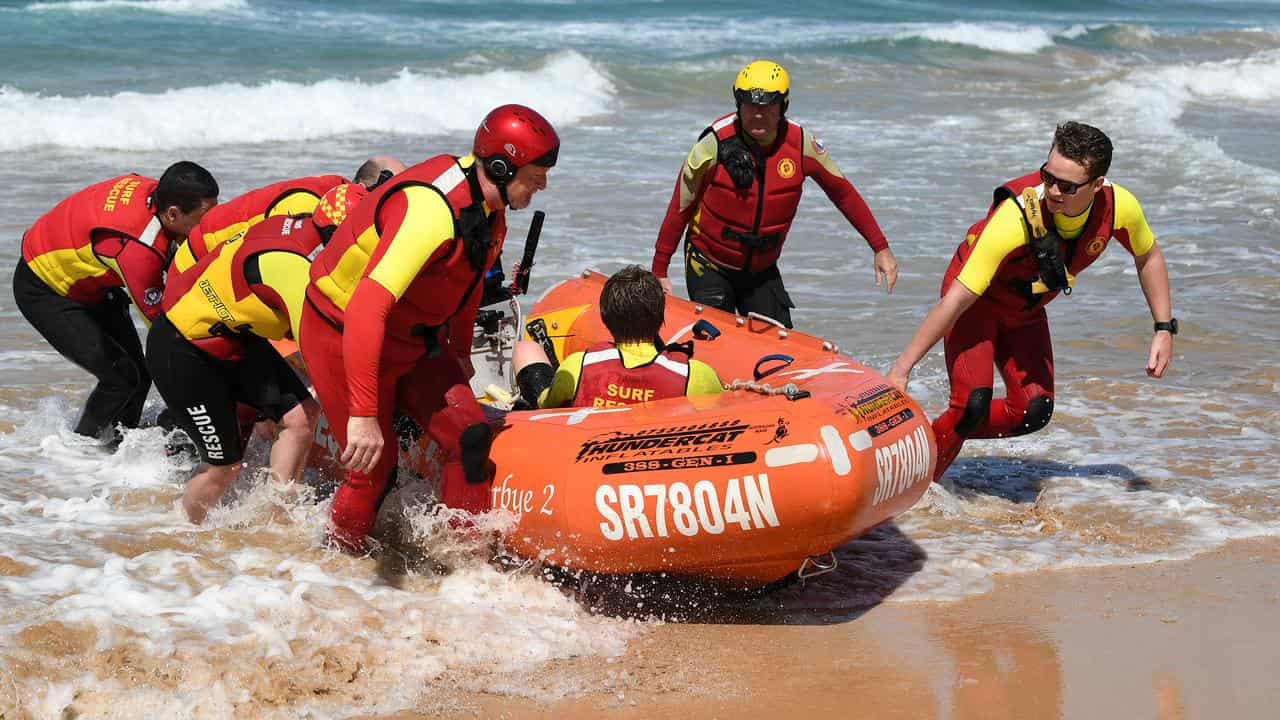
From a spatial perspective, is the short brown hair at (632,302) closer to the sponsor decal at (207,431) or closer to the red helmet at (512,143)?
Result: the red helmet at (512,143)

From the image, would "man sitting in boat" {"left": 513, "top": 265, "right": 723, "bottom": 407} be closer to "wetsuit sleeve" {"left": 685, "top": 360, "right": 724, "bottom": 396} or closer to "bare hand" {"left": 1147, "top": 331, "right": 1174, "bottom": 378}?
"wetsuit sleeve" {"left": 685, "top": 360, "right": 724, "bottom": 396}

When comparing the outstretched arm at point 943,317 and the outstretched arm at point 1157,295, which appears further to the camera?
the outstretched arm at point 1157,295

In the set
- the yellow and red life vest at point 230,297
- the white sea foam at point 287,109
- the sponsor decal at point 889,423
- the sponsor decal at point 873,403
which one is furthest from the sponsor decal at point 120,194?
the white sea foam at point 287,109

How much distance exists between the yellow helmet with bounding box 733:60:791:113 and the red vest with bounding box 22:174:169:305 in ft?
8.29

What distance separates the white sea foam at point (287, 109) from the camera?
15703mm

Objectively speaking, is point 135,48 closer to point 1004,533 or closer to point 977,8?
point 1004,533

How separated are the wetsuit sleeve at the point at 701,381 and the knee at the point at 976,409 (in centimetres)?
121

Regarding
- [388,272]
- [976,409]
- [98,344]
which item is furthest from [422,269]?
[98,344]

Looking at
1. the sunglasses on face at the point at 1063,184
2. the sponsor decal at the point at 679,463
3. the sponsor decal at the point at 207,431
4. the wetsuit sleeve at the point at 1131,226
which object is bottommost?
the sponsor decal at the point at 207,431

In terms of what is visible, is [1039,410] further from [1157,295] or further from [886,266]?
[886,266]

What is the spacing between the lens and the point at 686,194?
6340 mm

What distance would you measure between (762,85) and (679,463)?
2239mm

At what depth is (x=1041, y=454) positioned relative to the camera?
6.68 meters

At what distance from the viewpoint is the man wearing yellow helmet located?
20.2ft
